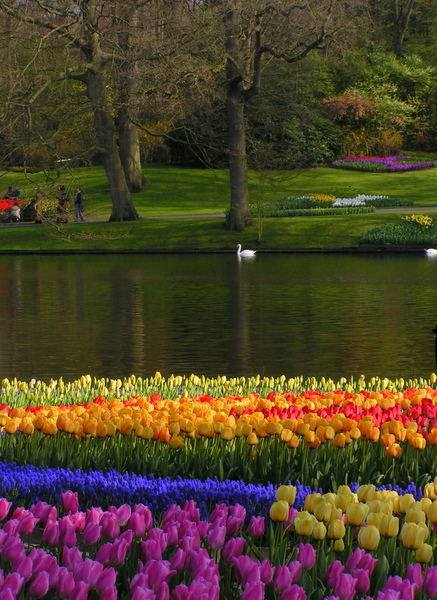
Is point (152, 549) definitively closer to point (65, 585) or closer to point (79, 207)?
point (65, 585)

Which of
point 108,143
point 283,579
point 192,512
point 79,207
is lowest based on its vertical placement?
point 79,207

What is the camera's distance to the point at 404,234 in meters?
35.5

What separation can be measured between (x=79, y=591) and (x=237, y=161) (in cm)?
3560

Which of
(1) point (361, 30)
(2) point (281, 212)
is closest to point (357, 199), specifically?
(2) point (281, 212)

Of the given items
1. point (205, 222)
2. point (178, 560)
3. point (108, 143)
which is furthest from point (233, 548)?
point (205, 222)

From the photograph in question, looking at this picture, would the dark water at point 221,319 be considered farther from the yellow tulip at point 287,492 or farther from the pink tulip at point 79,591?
the pink tulip at point 79,591

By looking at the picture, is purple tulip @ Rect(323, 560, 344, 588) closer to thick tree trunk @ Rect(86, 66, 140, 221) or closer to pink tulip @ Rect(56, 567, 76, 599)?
pink tulip @ Rect(56, 567, 76, 599)

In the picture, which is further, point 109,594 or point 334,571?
point 334,571

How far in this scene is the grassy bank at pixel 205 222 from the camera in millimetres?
36750

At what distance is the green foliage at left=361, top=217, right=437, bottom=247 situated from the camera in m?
35.0

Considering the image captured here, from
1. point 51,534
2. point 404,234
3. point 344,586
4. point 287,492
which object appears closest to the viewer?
point 344,586

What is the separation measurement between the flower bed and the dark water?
28391 millimetres

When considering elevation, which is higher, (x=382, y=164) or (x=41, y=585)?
(x=382, y=164)

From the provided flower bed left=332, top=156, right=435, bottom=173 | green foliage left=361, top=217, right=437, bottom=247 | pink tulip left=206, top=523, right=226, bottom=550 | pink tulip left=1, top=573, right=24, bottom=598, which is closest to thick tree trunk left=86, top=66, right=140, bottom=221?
green foliage left=361, top=217, right=437, bottom=247
